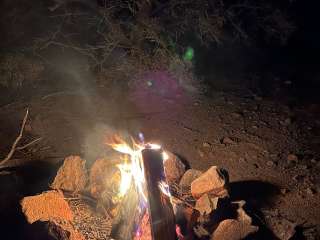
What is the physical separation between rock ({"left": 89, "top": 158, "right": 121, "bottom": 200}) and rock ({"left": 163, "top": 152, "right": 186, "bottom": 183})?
74cm

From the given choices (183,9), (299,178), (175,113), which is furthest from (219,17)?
(299,178)

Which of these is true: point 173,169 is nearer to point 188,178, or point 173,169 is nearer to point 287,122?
point 188,178

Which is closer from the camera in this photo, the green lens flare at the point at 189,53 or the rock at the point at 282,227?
the rock at the point at 282,227

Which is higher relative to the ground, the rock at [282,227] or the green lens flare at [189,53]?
the green lens flare at [189,53]

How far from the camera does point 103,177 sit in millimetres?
4191

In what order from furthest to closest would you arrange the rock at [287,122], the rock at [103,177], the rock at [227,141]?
the rock at [287,122] → the rock at [227,141] → the rock at [103,177]

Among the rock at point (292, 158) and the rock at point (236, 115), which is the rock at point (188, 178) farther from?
the rock at point (236, 115)

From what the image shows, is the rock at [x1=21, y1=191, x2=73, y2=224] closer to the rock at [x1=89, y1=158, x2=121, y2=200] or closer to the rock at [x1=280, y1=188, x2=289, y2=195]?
the rock at [x1=89, y1=158, x2=121, y2=200]

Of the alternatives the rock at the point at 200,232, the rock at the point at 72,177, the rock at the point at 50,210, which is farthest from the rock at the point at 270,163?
the rock at the point at 50,210

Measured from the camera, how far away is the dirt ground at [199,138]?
416 cm

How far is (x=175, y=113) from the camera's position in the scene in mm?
6570

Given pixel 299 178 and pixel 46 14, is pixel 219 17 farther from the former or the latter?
pixel 46 14

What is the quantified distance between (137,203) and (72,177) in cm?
103

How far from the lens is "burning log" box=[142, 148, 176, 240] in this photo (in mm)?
2891
